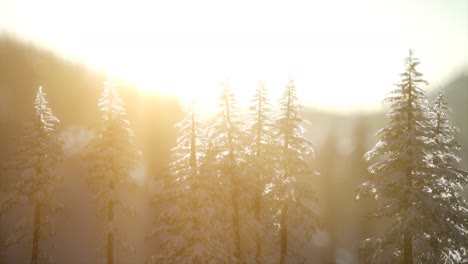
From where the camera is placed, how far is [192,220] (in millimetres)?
19266

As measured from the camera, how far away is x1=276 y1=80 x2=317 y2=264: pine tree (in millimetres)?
24141

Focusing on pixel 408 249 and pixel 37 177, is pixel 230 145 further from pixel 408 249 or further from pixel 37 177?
pixel 37 177

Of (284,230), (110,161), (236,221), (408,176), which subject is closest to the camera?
(408,176)

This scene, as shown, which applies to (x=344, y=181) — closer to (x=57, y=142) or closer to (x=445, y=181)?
(x=445, y=181)

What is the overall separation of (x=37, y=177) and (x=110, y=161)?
4884mm

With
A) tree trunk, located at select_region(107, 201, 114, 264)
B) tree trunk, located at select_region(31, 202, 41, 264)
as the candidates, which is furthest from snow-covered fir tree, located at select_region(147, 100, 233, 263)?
tree trunk, located at select_region(31, 202, 41, 264)

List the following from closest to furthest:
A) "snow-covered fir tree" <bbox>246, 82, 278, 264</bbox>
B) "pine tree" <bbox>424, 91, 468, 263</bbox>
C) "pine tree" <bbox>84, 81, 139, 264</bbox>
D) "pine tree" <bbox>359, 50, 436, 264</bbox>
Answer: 1. "pine tree" <bbox>424, 91, 468, 263</bbox>
2. "pine tree" <bbox>359, 50, 436, 264</bbox>
3. "pine tree" <bbox>84, 81, 139, 264</bbox>
4. "snow-covered fir tree" <bbox>246, 82, 278, 264</bbox>

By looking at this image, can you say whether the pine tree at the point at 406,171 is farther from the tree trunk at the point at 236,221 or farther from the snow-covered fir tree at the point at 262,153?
the tree trunk at the point at 236,221

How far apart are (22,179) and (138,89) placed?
47596mm

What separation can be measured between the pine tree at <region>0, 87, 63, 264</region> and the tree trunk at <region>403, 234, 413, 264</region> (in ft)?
69.7

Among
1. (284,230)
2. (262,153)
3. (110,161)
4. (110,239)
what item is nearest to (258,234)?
(284,230)

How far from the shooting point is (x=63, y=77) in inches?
2464

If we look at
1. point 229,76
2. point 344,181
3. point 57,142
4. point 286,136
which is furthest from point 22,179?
point 344,181

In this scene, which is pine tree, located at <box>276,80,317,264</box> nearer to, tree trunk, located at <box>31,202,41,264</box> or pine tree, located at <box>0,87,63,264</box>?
pine tree, located at <box>0,87,63,264</box>
